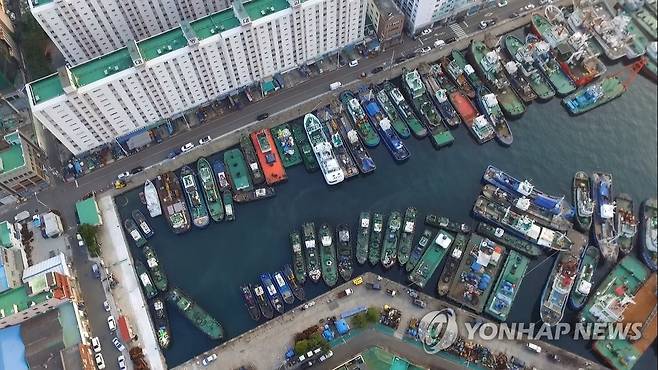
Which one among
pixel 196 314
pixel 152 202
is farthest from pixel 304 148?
pixel 196 314

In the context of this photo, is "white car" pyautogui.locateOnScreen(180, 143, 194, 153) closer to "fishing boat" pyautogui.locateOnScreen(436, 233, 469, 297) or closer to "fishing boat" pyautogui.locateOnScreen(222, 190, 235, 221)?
"fishing boat" pyautogui.locateOnScreen(222, 190, 235, 221)

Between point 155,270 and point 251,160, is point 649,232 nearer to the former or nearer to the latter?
point 251,160

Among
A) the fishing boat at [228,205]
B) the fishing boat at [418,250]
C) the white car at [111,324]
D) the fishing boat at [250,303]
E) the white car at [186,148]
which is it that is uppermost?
the white car at [186,148]

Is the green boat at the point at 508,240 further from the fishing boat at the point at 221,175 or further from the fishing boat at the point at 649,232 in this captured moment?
the fishing boat at the point at 221,175

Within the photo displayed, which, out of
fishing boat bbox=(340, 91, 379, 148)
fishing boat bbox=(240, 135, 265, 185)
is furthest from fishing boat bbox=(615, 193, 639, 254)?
fishing boat bbox=(240, 135, 265, 185)

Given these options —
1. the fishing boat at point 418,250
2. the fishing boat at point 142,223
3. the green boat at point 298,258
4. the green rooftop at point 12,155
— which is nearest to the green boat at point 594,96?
the fishing boat at point 418,250

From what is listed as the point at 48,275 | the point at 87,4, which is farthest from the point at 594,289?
the point at 87,4
